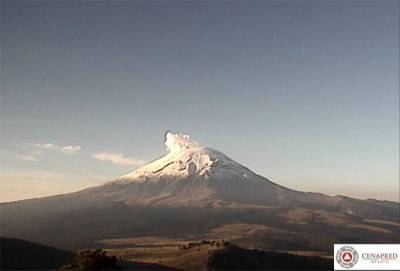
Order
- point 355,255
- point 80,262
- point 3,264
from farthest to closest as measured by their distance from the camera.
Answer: point 3,264 → point 80,262 → point 355,255

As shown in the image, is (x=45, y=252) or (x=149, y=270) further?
(x=45, y=252)

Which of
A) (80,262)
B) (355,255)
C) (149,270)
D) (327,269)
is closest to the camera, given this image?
(355,255)

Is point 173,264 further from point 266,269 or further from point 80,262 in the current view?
point 80,262

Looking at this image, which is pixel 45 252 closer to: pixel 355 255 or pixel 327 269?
pixel 327 269

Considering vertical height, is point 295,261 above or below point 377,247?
below

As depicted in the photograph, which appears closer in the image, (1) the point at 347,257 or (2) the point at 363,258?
(2) the point at 363,258

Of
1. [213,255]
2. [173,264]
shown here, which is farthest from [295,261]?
[173,264]
